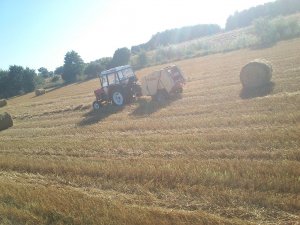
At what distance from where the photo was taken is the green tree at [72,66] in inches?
2554

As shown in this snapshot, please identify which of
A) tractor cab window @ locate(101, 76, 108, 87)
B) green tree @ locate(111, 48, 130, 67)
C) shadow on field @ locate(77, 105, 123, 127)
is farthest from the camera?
green tree @ locate(111, 48, 130, 67)

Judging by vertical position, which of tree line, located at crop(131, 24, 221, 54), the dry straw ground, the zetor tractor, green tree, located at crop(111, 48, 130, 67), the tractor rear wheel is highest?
tree line, located at crop(131, 24, 221, 54)

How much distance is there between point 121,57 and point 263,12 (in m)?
39.3

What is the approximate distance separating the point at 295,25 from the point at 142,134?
29190 mm

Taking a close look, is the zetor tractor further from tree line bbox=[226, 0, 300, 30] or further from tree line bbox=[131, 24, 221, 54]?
tree line bbox=[131, 24, 221, 54]

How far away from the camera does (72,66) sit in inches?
2566

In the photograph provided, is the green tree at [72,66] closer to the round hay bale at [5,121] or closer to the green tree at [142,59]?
the green tree at [142,59]

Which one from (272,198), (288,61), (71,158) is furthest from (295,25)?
(272,198)

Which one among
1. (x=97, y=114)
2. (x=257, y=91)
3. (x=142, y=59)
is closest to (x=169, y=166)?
(x=257, y=91)

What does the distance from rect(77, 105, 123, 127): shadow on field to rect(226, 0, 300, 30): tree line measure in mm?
53022

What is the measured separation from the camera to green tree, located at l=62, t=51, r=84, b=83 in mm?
64875

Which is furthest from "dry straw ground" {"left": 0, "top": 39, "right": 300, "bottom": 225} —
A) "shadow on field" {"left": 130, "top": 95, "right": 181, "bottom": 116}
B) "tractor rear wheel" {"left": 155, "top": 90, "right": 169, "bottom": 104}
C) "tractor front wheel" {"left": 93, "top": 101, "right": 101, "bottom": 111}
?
"tractor front wheel" {"left": 93, "top": 101, "right": 101, "bottom": 111}

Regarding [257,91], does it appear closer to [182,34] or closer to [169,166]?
[169,166]

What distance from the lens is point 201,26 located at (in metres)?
107
